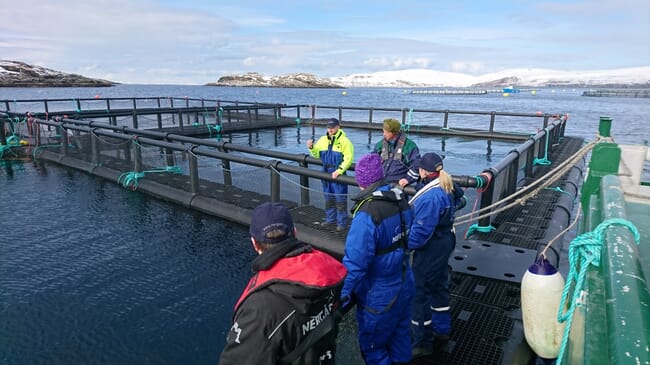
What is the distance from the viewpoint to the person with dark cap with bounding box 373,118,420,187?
546 centimetres

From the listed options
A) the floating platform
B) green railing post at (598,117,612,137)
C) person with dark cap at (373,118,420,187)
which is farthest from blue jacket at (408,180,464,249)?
green railing post at (598,117,612,137)

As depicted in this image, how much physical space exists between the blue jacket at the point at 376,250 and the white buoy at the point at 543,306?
101 centimetres

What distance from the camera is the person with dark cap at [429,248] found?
3629 mm

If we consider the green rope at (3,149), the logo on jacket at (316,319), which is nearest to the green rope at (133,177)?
the green rope at (3,149)

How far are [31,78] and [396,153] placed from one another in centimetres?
20030

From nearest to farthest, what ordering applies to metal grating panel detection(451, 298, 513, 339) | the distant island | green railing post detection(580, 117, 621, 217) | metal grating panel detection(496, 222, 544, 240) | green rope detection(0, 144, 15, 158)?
metal grating panel detection(451, 298, 513, 339), green railing post detection(580, 117, 621, 217), metal grating panel detection(496, 222, 544, 240), green rope detection(0, 144, 15, 158), the distant island

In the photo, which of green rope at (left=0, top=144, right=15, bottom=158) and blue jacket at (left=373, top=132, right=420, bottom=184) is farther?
green rope at (left=0, top=144, right=15, bottom=158)

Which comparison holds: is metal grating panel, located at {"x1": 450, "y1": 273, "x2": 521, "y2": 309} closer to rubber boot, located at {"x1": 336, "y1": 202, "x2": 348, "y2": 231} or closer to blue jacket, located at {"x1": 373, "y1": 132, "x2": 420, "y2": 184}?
blue jacket, located at {"x1": 373, "y1": 132, "x2": 420, "y2": 184}

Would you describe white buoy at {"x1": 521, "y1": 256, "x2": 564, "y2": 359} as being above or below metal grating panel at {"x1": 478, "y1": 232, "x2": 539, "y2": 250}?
above

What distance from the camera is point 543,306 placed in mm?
3225

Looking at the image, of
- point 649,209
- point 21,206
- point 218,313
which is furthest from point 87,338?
point 649,209

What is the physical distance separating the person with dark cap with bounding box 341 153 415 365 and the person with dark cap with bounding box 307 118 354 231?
319cm

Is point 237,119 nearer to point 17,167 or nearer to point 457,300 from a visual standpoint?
point 17,167

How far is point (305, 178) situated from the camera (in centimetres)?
755
